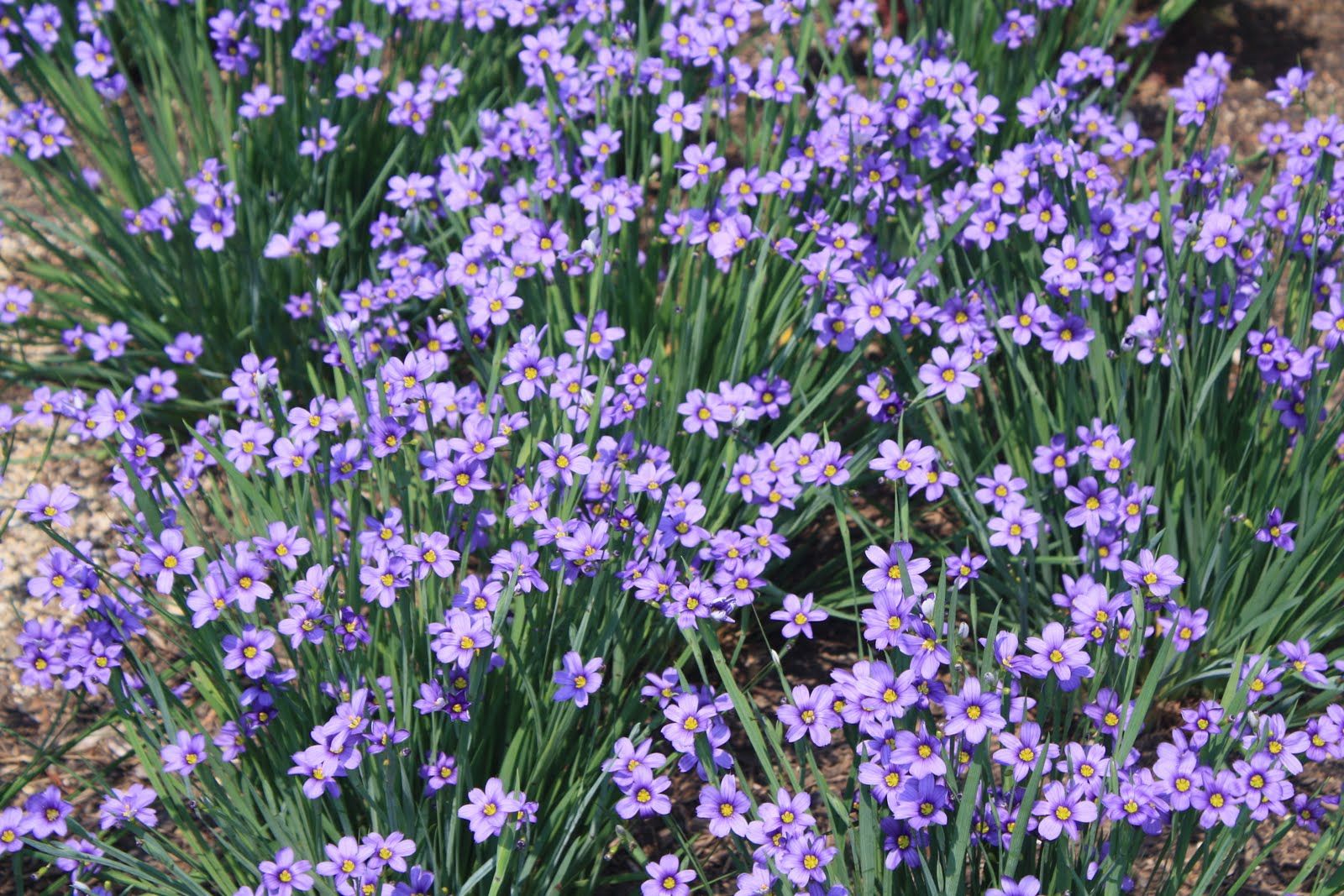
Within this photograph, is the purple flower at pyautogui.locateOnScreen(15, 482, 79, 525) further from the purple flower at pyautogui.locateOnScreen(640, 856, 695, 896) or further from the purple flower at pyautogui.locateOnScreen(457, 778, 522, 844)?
the purple flower at pyautogui.locateOnScreen(640, 856, 695, 896)

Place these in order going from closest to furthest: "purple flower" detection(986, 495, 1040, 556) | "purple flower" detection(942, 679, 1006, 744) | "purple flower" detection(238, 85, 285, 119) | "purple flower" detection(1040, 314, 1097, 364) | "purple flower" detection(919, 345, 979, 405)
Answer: "purple flower" detection(942, 679, 1006, 744)
"purple flower" detection(986, 495, 1040, 556)
"purple flower" detection(919, 345, 979, 405)
"purple flower" detection(1040, 314, 1097, 364)
"purple flower" detection(238, 85, 285, 119)

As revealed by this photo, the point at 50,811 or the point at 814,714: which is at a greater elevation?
the point at 814,714

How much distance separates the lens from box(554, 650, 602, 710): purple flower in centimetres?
298

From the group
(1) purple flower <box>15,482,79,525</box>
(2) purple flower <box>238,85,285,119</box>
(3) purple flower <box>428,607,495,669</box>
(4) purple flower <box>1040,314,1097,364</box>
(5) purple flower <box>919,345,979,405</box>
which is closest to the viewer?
(3) purple flower <box>428,607,495,669</box>

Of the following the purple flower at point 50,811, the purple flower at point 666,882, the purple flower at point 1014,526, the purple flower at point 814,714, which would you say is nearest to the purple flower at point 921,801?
the purple flower at point 814,714

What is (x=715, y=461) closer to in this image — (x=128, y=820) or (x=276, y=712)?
(x=276, y=712)

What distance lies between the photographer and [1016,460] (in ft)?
13.1

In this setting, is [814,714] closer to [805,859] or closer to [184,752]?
[805,859]

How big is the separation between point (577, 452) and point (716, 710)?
79 centimetres

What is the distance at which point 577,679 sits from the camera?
305cm

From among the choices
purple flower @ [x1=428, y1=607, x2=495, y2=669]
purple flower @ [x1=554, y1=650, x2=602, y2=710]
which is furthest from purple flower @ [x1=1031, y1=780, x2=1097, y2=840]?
purple flower @ [x1=428, y1=607, x2=495, y2=669]

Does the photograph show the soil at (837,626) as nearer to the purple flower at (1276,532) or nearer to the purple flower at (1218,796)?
the purple flower at (1276,532)

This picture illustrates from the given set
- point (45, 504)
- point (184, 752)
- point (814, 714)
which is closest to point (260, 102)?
point (45, 504)

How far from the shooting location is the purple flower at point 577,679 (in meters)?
2.98
